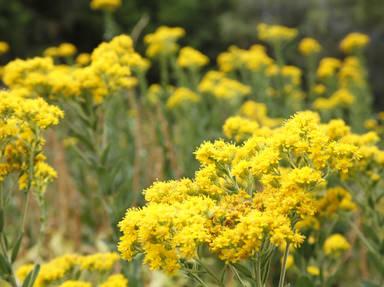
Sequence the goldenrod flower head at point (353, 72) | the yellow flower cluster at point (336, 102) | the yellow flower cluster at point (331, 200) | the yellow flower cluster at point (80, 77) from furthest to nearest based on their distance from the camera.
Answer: the goldenrod flower head at point (353, 72), the yellow flower cluster at point (336, 102), the yellow flower cluster at point (80, 77), the yellow flower cluster at point (331, 200)

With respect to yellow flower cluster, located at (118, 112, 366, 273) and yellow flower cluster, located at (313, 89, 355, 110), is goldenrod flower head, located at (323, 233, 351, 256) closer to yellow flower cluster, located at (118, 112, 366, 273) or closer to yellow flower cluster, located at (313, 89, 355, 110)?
yellow flower cluster, located at (118, 112, 366, 273)

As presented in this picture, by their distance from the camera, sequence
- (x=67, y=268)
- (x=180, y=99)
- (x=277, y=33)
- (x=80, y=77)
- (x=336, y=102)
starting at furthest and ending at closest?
1. (x=277, y=33)
2. (x=336, y=102)
3. (x=180, y=99)
4. (x=80, y=77)
5. (x=67, y=268)

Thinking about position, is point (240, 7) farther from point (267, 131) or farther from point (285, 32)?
point (267, 131)

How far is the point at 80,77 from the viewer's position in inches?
129

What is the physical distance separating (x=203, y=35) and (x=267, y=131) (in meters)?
12.1

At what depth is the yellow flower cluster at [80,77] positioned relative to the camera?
10.7 feet

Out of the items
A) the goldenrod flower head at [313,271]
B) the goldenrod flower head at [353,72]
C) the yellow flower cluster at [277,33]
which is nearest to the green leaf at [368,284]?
the goldenrod flower head at [313,271]

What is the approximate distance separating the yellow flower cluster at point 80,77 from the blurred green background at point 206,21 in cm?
825

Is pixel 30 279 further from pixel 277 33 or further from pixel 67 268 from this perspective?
pixel 277 33

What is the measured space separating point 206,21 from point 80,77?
40.3ft

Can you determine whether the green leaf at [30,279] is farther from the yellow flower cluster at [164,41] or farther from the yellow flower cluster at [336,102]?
the yellow flower cluster at [336,102]

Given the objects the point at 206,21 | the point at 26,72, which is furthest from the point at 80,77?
the point at 206,21

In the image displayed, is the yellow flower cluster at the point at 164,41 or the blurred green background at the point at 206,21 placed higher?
the blurred green background at the point at 206,21

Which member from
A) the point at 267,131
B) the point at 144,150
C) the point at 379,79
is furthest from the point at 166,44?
the point at 379,79
